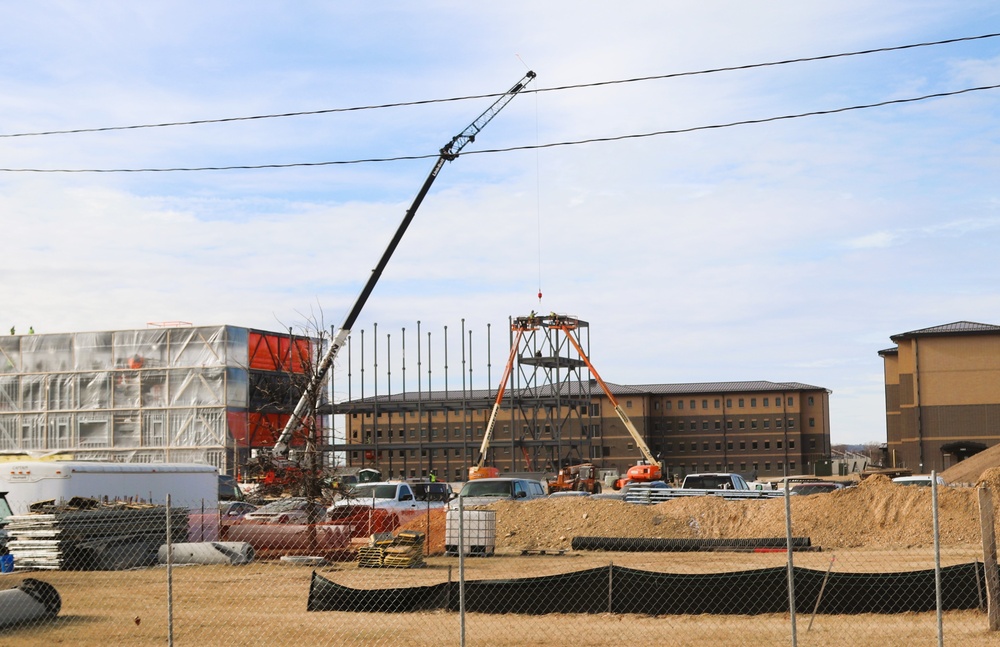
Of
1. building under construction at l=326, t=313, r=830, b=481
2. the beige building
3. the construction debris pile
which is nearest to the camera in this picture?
the construction debris pile

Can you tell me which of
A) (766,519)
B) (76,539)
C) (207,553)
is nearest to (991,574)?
(207,553)

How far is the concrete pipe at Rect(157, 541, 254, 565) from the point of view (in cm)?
2403

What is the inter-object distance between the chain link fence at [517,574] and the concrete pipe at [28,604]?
34 millimetres

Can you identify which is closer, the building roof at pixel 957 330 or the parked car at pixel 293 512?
the parked car at pixel 293 512

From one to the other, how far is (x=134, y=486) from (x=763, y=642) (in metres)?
19.5

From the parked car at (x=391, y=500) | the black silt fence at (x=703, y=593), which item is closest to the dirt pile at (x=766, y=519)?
the parked car at (x=391, y=500)

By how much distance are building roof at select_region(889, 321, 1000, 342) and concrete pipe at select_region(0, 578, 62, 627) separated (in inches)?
2882

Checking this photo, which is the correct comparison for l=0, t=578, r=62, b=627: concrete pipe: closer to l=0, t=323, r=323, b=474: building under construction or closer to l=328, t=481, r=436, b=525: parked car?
l=328, t=481, r=436, b=525: parked car

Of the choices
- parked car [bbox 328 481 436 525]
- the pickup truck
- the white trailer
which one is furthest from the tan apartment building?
the white trailer

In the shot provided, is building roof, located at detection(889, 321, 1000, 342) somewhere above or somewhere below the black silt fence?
above

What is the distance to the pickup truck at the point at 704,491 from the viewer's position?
36.4 m

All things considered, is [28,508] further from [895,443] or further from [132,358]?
[895,443]

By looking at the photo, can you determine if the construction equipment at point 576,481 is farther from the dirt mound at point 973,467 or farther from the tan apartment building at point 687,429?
the tan apartment building at point 687,429

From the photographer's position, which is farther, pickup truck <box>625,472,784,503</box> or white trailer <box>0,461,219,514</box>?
pickup truck <box>625,472,784,503</box>
